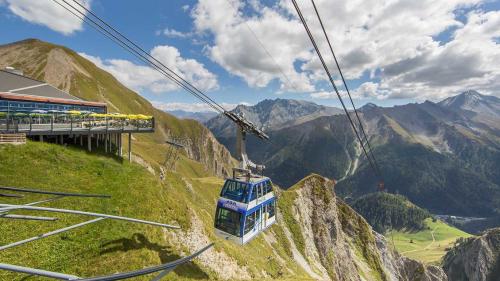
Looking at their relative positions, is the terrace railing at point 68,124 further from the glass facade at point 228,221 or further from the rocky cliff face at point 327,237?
the rocky cliff face at point 327,237

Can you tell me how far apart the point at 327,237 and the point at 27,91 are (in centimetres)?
7061

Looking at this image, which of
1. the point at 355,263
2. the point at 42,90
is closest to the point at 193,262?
the point at 42,90

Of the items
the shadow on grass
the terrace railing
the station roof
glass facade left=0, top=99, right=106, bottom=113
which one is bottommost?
the shadow on grass

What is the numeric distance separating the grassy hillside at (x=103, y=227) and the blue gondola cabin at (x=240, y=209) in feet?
14.1

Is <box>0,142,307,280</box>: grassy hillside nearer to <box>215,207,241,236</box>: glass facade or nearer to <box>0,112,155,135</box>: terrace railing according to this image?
<box>0,112,155,135</box>: terrace railing

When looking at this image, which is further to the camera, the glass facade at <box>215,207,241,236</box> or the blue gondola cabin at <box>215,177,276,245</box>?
the glass facade at <box>215,207,241,236</box>

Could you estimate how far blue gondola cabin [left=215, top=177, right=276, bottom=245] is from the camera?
30359 mm

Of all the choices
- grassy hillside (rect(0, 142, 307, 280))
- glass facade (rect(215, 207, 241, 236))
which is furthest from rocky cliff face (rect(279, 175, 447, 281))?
glass facade (rect(215, 207, 241, 236))

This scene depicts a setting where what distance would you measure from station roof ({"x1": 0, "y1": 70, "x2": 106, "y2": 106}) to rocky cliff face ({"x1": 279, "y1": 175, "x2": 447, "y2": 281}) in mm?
50632

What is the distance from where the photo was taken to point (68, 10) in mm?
13961

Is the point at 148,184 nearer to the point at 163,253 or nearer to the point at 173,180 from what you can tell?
the point at 163,253

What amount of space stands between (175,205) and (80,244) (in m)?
11.4

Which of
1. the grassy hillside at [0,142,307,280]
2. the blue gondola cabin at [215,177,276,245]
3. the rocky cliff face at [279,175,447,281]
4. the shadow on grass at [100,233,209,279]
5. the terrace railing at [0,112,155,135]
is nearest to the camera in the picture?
the grassy hillside at [0,142,307,280]

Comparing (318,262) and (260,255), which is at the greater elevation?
(260,255)
